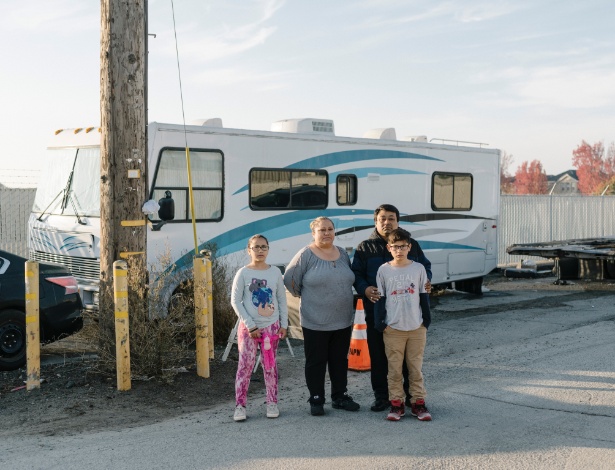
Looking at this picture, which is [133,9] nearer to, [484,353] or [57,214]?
[57,214]

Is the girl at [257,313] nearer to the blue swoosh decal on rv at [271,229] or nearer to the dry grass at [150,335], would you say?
the dry grass at [150,335]

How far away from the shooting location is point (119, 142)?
313 inches

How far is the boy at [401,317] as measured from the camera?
648cm

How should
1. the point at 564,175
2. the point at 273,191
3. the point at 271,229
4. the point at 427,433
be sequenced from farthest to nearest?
the point at 564,175 < the point at 273,191 < the point at 271,229 < the point at 427,433

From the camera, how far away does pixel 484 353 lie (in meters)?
9.51

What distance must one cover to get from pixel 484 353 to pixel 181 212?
14.5ft

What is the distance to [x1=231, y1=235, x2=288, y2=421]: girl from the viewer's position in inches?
259

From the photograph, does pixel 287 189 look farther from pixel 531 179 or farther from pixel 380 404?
pixel 531 179

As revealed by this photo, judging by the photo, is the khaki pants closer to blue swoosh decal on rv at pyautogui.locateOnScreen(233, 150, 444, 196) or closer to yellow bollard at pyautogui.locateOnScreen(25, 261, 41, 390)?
yellow bollard at pyautogui.locateOnScreen(25, 261, 41, 390)

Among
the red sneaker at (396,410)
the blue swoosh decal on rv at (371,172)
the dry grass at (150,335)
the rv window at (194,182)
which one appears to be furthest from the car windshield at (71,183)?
the red sneaker at (396,410)

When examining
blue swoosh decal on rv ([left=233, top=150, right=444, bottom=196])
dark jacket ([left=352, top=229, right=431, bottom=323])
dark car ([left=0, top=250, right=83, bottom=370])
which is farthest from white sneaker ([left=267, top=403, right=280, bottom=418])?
blue swoosh decal on rv ([left=233, top=150, right=444, bottom=196])

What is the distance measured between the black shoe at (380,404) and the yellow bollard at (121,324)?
2.34 m

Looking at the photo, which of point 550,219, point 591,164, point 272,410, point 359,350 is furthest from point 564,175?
point 272,410

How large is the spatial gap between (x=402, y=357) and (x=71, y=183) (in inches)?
251
